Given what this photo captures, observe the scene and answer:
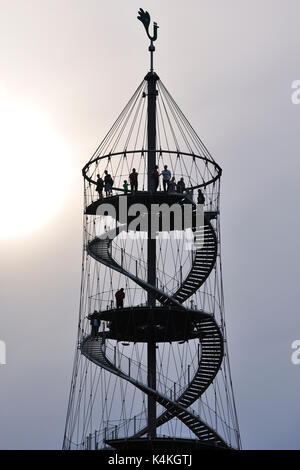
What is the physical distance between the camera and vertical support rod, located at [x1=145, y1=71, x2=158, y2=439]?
7419 centimetres

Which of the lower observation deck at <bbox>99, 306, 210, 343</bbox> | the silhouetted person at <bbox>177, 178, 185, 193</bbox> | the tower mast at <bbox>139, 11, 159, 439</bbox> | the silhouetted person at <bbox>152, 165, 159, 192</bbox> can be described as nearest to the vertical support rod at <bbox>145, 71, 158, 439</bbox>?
the tower mast at <bbox>139, 11, 159, 439</bbox>

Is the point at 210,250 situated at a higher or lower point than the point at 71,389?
higher

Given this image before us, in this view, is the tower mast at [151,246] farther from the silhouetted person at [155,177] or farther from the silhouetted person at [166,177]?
the silhouetted person at [166,177]

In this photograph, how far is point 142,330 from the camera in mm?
76250

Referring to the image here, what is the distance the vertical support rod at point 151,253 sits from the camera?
243ft

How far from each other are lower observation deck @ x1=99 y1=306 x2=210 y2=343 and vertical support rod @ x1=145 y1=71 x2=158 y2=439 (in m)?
0.59

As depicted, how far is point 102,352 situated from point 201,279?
21.9ft

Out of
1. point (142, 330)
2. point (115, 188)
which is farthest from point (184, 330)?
point (115, 188)

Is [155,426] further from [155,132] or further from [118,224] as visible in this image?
[155,132]

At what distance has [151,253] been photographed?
76.4 metres

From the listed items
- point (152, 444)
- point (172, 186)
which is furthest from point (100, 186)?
point (152, 444)

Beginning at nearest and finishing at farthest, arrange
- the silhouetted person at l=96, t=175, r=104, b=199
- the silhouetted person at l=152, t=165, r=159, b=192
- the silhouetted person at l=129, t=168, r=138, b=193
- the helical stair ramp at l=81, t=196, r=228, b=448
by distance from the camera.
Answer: the helical stair ramp at l=81, t=196, r=228, b=448 < the silhouetted person at l=129, t=168, r=138, b=193 < the silhouetted person at l=152, t=165, r=159, b=192 < the silhouetted person at l=96, t=175, r=104, b=199

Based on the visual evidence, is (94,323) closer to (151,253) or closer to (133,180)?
(151,253)

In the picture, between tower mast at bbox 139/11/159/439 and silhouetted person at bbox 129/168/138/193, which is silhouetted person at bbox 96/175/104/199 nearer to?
silhouetted person at bbox 129/168/138/193
